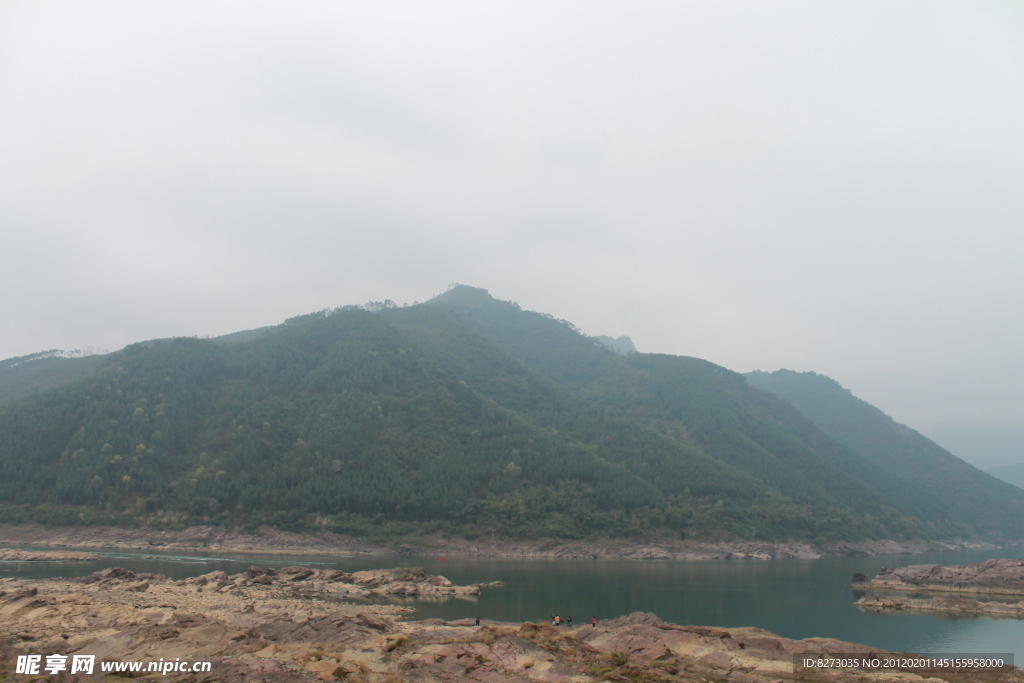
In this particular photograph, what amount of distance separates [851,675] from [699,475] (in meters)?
105

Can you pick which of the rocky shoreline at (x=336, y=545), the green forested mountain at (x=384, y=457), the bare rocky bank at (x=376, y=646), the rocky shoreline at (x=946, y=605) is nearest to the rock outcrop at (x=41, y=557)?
the rocky shoreline at (x=336, y=545)

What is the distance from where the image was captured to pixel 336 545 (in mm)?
85875

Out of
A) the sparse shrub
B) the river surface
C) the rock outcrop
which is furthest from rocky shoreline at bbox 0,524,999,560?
the sparse shrub

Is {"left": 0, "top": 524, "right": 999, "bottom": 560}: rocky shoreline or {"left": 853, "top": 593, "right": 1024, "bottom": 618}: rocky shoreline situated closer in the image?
{"left": 853, "top": 593, "right": 1024, "bottom": 618}: rocky shoreline

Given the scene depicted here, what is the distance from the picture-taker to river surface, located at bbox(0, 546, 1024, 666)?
123 feet

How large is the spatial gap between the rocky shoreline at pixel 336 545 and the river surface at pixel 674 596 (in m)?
4.85

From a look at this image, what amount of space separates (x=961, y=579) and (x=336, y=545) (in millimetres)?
69885

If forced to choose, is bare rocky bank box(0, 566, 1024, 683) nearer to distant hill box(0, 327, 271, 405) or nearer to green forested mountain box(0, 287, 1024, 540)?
green forested mountain box(0, 287, 1024, 540)

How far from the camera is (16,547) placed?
73812mm

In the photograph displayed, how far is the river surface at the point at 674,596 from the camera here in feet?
123

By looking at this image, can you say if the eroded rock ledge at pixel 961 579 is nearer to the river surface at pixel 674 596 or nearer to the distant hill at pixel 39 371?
the river surface at pixel 674 596

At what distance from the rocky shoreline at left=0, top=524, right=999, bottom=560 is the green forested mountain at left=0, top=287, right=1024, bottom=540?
2210 millimetres

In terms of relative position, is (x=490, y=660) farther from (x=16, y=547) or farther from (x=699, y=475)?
(x=699, y=475)

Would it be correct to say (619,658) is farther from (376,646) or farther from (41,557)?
(41,557)
